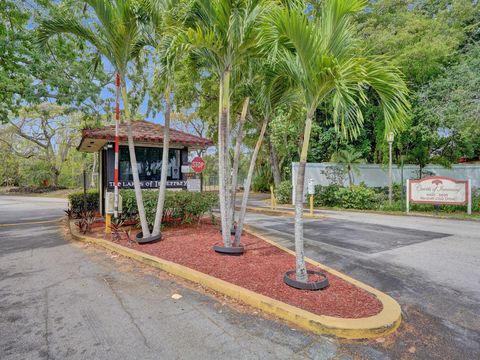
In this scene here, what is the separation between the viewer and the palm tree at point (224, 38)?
15.7ft

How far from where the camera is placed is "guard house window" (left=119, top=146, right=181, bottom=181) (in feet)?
35.3

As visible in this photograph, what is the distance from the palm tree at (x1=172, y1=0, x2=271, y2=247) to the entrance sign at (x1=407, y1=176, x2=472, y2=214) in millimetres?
11314

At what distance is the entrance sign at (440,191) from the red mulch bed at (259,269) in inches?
388

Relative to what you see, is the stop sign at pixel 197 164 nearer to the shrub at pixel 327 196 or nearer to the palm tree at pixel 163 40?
the palm tree at pixel 163 40

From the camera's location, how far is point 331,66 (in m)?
3.52

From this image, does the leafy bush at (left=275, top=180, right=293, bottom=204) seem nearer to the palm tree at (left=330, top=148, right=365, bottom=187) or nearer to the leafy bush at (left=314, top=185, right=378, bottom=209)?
the leafy bush at (left=314, top=185, right=378, bottom=209)

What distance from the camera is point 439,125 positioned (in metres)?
14.3

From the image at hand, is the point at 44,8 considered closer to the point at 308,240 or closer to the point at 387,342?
the point at 308,240

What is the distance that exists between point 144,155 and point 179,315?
28.1 ft

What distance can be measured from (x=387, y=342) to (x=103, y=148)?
1116 centimetres

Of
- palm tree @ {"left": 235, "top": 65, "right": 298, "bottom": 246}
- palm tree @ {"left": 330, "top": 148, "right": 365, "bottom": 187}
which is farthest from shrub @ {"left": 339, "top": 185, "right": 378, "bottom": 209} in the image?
palm tree @ {"left": 235, "top": 65, "right": 298, "bottom": 246}

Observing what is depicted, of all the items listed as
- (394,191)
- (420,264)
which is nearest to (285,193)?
(394,191)

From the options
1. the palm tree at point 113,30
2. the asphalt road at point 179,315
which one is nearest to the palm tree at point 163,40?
the palm tree at point 113,30

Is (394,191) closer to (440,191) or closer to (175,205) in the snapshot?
(440,191)
